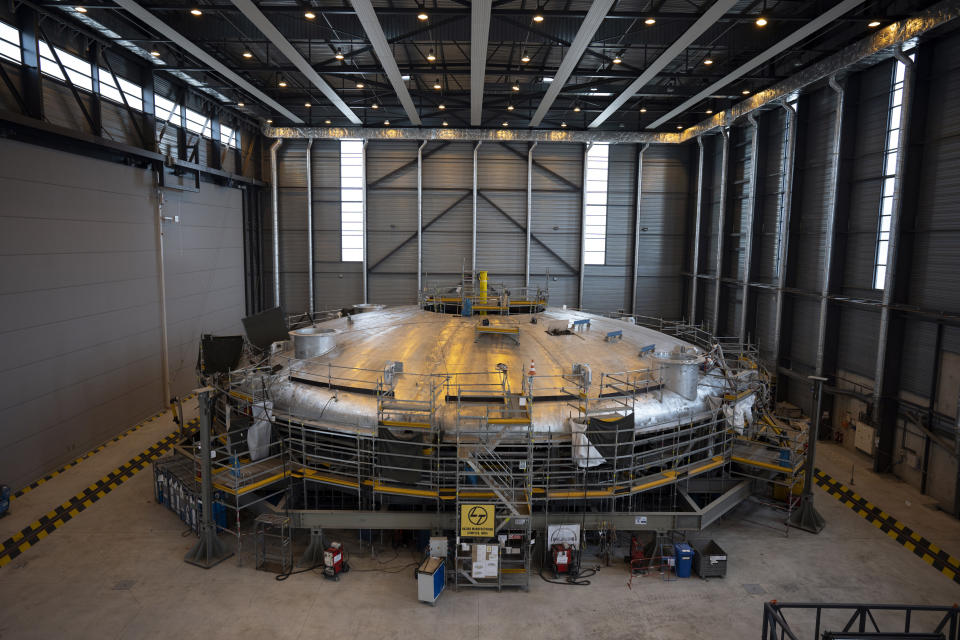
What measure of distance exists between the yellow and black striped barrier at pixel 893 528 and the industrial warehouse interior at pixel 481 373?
0.33 feet

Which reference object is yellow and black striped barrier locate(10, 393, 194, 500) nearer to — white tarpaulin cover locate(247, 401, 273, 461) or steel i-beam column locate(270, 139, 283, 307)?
white tarpaulin cover locate(247, 401, 273, 461)

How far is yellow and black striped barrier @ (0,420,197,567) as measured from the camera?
14.1 m

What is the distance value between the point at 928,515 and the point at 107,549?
2212 centimetres

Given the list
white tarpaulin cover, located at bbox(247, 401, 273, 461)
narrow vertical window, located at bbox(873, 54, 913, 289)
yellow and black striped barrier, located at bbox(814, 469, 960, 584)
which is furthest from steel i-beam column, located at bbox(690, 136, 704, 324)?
white tarpaulin cover, located at bbox(247, 401, 273, 461)

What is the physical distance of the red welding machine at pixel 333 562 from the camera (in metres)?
13.0

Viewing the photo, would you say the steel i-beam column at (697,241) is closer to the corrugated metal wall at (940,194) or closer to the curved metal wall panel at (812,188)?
the curved metal wall panel at (812,188)

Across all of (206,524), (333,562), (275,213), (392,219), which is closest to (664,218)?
(392,219)

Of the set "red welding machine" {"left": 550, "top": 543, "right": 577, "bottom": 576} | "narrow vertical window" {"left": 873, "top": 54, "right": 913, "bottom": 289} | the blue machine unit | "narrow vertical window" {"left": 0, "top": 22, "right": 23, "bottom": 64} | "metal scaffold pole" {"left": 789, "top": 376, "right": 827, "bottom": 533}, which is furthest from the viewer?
"narrow vertical window" {"left": 873, "top": 54, "right": 913, "bottom": 289}

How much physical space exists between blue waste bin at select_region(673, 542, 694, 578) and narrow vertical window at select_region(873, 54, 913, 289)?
12419 mm

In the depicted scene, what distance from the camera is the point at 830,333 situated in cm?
2234

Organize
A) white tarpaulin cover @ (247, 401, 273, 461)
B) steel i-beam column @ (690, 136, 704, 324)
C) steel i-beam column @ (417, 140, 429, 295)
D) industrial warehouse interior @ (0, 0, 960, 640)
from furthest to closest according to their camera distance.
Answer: steel i-beam column @ (417, 140, 429, 295)
steel i-beam column @ (690, 136, 704, 324)
white tarpaulin cover @ (247, 401, 273, 461)
industrial warehouse interior @ (0, 0, 960, 640)

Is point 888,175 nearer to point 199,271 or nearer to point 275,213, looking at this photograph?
point 199,271

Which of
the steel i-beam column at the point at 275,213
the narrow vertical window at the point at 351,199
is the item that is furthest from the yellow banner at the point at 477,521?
the steel i-beam column at the point at 275,213

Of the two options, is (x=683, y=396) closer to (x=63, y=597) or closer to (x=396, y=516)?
(x=396, y=516)
